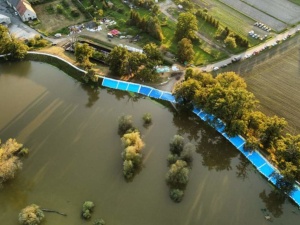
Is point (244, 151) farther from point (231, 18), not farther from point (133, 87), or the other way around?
point (231, 18)

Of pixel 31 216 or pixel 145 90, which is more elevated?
pixel 145 90

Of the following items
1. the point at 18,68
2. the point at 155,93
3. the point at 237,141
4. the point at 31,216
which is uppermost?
the point at 237,141

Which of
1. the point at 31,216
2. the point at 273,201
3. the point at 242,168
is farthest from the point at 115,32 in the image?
the point at 273,201

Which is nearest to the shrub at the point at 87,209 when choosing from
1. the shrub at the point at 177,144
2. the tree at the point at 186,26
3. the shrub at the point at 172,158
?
the shrub at the point at 172,158

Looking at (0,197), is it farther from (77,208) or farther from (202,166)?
(202,166)

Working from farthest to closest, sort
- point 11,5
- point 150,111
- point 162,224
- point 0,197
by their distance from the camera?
point 11,5 → point 150,111 → point 0,197 → point 162,224

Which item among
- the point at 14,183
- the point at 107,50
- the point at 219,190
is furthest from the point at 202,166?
the point at 107,50
